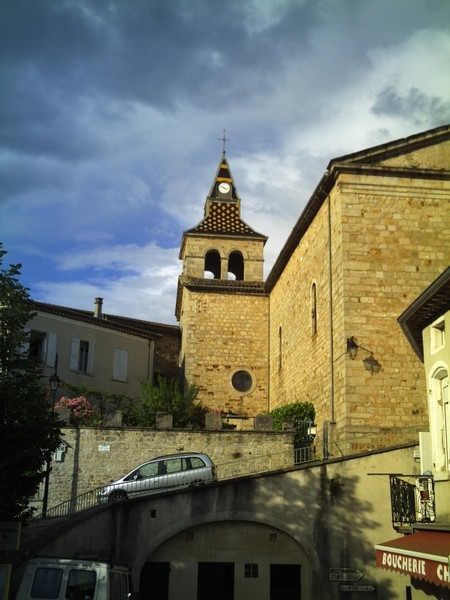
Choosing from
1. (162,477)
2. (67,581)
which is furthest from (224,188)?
(67,581)

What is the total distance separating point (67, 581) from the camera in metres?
10.8

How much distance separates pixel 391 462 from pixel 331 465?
1.34m

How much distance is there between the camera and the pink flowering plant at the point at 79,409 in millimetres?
21172

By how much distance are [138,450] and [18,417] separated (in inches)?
302

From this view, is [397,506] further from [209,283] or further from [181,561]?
[209,283]

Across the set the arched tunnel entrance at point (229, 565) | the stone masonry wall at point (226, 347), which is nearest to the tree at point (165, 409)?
the stone masonry wall at point (226, 347)

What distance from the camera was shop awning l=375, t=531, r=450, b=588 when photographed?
34.1ft

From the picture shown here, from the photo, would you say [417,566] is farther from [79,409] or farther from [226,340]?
[226,340]

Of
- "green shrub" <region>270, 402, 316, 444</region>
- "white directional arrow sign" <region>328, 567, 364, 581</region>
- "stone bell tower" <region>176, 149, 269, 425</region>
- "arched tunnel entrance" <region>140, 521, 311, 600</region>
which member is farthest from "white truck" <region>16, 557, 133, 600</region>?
"stone bell tower" <region>176, 149, 269, 425</region>

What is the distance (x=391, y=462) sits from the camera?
15.5 m

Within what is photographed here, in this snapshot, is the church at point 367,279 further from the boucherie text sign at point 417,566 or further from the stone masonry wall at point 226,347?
the boucherie text sign at point 417,566

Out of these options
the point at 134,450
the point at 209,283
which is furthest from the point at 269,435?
the point at 209,283

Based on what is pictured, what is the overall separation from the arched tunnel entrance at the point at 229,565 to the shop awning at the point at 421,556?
12.4 feet

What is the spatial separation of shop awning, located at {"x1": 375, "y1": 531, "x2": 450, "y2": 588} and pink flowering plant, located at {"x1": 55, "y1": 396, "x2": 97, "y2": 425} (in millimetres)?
11220
